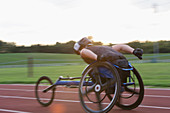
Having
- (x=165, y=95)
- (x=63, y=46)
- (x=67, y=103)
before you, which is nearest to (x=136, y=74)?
(x=67, y=103)

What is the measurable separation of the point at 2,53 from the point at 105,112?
5767 cm

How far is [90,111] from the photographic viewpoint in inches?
167

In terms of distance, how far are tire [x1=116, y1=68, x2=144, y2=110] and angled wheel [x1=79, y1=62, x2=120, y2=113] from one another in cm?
60

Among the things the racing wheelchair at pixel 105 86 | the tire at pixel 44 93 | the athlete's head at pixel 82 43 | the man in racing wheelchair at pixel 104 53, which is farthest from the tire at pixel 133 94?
the tire at pixel 44 93

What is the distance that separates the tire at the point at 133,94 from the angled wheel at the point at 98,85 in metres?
0.60

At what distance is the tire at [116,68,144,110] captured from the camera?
461cm

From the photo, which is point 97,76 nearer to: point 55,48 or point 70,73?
point 70,73

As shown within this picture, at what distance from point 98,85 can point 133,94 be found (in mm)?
842

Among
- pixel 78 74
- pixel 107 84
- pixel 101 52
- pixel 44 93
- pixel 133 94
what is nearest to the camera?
pixel 107 84

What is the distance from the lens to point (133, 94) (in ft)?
15.5

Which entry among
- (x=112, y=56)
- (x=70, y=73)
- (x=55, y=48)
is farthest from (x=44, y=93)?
(x=55, y=48)

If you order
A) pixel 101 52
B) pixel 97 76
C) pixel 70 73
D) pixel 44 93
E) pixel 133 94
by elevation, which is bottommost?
pixel 70 73

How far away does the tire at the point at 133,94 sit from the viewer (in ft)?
15.1

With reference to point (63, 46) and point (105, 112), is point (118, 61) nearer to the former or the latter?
point (105, 112)
